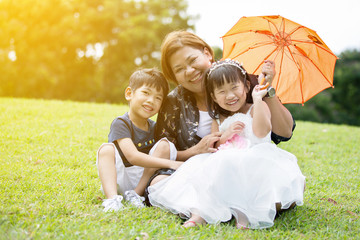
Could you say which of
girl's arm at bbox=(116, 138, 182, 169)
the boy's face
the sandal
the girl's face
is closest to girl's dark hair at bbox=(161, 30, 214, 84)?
the boy's face

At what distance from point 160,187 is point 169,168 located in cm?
21

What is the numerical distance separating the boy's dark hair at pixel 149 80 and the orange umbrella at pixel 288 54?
2.51 ft

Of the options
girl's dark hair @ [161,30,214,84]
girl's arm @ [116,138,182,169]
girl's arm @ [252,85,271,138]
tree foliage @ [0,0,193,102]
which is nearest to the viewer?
girl's arm @ [252,85,271,138]

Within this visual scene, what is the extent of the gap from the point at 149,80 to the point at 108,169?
0.93 meters

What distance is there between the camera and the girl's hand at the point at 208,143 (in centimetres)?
311

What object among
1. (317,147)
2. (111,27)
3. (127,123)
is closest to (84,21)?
(111,27)

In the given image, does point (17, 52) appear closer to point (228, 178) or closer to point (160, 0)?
point (160, 0)

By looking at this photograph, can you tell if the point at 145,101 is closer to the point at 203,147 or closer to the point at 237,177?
the point at 203,147

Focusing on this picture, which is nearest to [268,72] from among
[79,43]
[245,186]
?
[245,186]

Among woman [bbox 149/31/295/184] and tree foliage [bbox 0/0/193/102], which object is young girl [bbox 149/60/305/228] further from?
tree foliage [bbox 0/0/193/102]

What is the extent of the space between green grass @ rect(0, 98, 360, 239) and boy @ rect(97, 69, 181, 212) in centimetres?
28

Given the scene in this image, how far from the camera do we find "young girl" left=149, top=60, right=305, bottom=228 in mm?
2578

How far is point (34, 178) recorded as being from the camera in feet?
12.1

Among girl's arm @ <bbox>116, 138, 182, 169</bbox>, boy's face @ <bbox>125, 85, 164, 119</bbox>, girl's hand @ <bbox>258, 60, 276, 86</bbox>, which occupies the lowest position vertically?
girl's arm @ <bbox>116, 138, 182, 169</bbox>
